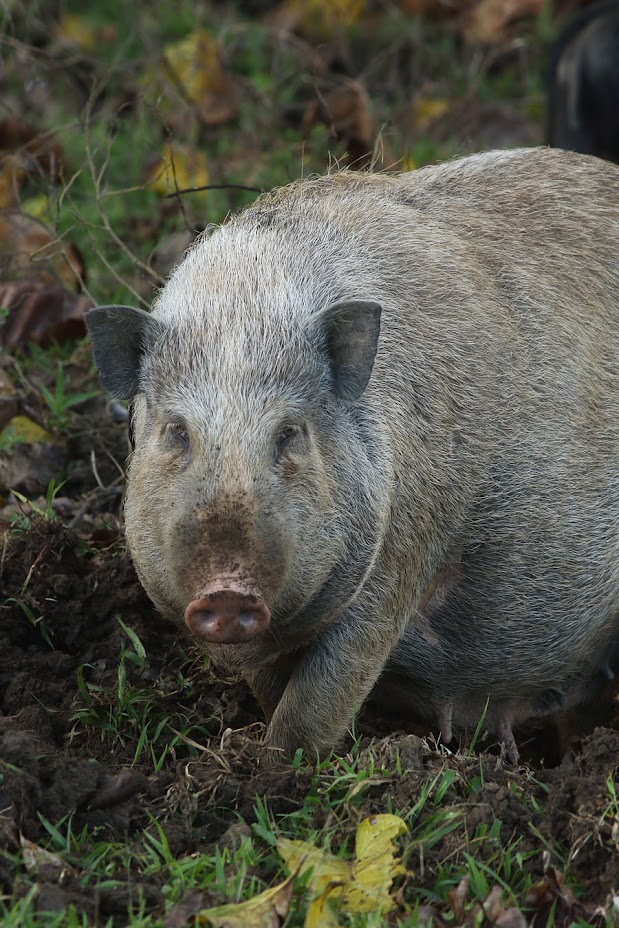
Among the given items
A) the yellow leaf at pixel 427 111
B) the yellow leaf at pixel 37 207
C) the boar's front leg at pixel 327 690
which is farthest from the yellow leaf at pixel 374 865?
the yellow leaf at pixel 427 111

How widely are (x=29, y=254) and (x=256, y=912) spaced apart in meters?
3.89

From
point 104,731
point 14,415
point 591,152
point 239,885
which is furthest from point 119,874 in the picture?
point 591,152

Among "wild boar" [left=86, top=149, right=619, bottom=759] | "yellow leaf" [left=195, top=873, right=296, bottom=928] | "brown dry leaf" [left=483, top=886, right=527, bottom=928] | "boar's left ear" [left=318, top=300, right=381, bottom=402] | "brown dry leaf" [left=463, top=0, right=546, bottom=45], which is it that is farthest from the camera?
"brown dry leaf" [left=463, top=0, right=546, bottom=45]

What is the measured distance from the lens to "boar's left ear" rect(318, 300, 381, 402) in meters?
3.95

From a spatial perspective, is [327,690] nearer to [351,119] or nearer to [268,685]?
[268,685]

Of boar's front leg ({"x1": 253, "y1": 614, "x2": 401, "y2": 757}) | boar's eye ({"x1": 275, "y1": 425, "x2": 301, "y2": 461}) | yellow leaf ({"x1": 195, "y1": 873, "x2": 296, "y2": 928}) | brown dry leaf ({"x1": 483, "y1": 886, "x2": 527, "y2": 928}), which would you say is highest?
boar's eye ({"x1": 275, "y1": 425, "x2": 301, "y2": 461})

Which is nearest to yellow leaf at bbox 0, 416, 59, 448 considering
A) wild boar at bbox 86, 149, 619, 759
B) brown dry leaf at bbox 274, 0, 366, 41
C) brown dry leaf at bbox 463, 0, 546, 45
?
wild boar at bbox 86, 149, 619, 759

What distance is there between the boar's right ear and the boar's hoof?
0.98 meters

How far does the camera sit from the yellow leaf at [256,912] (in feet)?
10.4

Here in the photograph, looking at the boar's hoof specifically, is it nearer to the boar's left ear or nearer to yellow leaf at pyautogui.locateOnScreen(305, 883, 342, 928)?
yellow leaf at pyautogui.locateOnScreen(305, 883, 342, 928)

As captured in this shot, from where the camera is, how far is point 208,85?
26.8 ft

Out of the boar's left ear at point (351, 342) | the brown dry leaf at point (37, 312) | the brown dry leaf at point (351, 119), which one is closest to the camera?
the boar's left ear at point (351, 342)

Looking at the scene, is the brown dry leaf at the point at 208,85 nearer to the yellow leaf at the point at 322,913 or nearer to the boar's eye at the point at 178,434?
the boar's eye at the point at 178,434

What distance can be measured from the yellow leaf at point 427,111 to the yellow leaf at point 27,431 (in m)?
3.75
